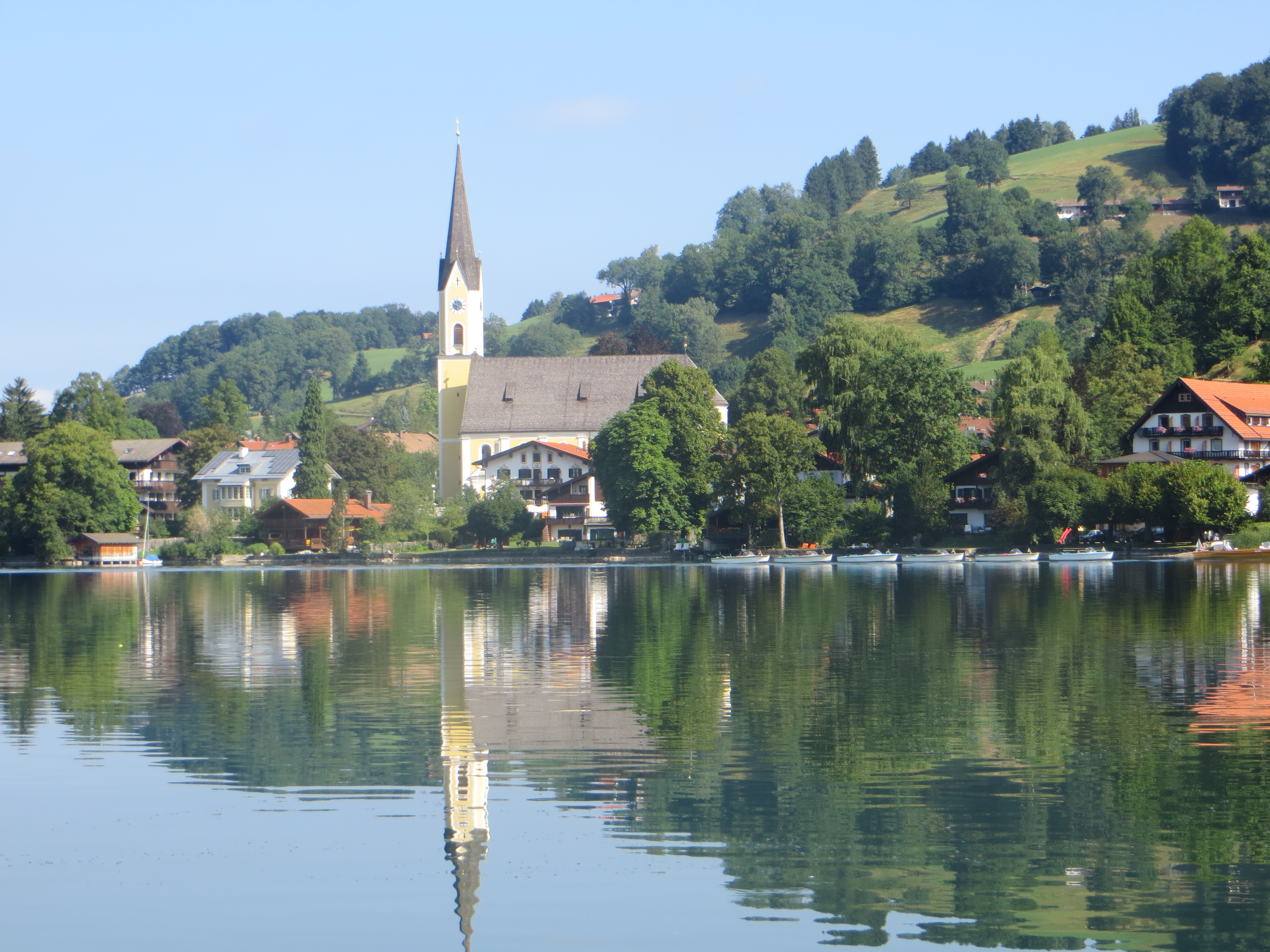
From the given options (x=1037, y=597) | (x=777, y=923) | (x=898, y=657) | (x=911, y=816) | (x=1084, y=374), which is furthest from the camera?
(x=1084, y=374)

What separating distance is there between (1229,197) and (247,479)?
121 m

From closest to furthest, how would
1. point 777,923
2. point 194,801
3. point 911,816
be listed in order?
point 777,923, point 911,816, point 194,801

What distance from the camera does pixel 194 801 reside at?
55.8 feet

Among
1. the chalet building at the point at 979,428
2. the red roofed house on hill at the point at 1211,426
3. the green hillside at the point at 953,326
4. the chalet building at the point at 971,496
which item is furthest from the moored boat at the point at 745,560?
the green hillside at the point at 953,326

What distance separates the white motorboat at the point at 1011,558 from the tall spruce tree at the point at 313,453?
57866mm

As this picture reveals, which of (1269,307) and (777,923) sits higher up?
(1269,307)

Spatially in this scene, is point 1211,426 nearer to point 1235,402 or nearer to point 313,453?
point 1235,402

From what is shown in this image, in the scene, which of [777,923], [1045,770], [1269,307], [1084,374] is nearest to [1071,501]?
[1084,374]

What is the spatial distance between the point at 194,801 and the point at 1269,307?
96643 mm

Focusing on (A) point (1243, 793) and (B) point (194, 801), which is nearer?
(A) point (1243, 793)

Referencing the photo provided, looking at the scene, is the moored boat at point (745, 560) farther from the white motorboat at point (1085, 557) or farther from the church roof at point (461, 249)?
the church roof at point (461, 249)

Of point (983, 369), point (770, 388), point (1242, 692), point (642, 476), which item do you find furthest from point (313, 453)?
point (1242, 692)

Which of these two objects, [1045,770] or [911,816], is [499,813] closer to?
[911,816]

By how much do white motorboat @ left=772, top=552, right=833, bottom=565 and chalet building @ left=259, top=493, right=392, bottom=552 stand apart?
3768cm
